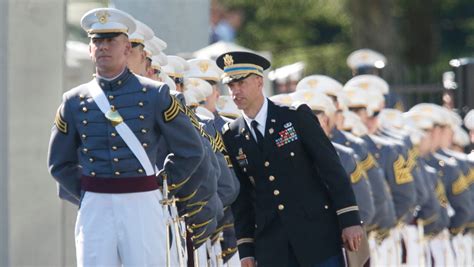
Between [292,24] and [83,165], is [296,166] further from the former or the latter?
[292,24]

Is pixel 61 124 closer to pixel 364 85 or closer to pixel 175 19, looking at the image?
pixel 175 19

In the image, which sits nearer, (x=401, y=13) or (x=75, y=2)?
(x=75, y=2)

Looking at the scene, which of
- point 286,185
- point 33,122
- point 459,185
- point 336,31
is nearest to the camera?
point 286,185

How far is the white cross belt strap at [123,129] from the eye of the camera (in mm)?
10102

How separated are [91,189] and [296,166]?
1.59m

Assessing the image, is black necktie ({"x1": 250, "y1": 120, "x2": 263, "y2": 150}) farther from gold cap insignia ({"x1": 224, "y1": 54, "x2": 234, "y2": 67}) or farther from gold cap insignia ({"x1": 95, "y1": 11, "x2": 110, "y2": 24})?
gold cap insignia ({"x1": 95, "y1": 11, "x2": 110, "y2": 24})

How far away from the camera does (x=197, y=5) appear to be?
59.1 feet

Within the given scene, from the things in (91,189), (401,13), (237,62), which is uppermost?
(401,13)

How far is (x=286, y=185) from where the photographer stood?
36.9 feet

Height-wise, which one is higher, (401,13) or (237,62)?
(401,13)

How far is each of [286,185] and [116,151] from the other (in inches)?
58.1

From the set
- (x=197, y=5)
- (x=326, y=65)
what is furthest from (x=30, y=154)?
(x=326, y=65)

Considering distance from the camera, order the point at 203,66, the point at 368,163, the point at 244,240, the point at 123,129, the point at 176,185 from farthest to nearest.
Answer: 1. the point at 368,163
2. the point at 203,66
3. the point at 244,240
4. the point at 176,185
5. the point at 123,129

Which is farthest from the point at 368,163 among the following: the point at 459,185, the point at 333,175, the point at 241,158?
the point at 333,175
